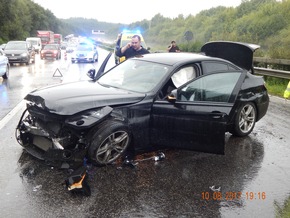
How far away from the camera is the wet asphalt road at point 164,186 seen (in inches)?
142

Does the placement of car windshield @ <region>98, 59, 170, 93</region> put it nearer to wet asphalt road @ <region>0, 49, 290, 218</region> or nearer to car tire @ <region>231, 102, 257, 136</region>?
wet asphalt road @ <region>0, 49, 290, 218</region>

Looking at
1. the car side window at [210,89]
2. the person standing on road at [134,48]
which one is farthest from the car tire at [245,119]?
the person standing on road at [134,48]

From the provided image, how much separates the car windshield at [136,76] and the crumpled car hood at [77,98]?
0.80 feet

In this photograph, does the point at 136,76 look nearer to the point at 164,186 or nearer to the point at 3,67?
the point at 164,186

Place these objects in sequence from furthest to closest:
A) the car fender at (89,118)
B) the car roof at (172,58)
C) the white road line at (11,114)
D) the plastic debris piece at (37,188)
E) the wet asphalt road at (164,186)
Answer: the white road line at (11,114) → the car roof at (172,58) → the car fender at (89,118) → the plastic debris piece at (37,188) → the wet asphalt road at (164,186)

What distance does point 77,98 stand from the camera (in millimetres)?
4570

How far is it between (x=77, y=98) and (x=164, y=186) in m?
1.65

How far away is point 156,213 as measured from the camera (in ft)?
11.7

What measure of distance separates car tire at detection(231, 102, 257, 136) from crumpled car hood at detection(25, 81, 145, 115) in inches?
84.3

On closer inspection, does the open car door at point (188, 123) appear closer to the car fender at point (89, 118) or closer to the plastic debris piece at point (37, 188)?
the car fender at point (89, 118)

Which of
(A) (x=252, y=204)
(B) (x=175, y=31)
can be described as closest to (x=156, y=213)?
(A) (x=252, y=204)

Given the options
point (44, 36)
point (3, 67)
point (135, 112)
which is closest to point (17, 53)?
point (3, 67)

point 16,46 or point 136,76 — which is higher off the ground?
point 136,76

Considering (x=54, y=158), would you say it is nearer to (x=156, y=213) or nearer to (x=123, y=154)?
(x=123, y=154)
